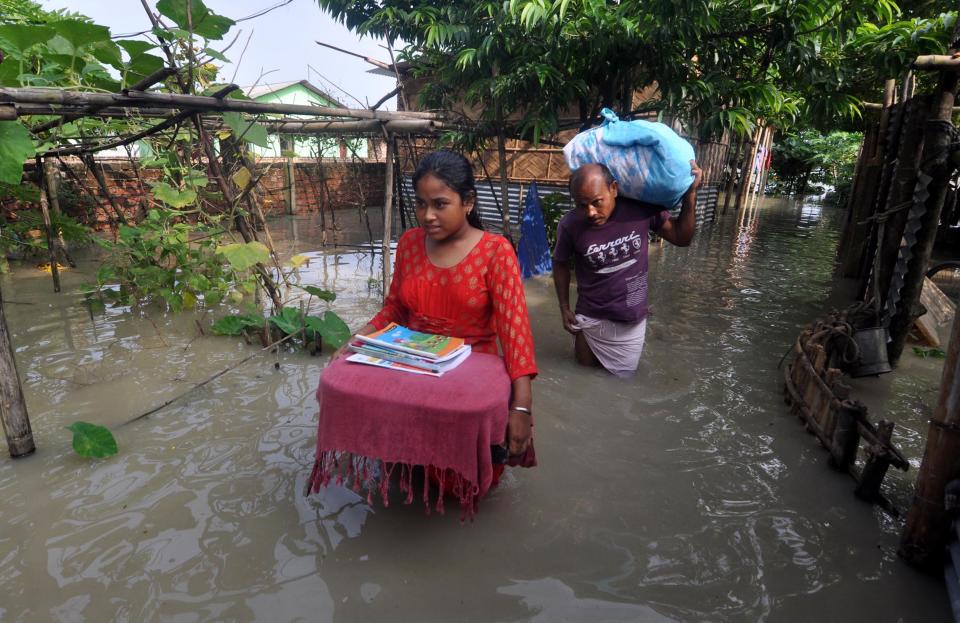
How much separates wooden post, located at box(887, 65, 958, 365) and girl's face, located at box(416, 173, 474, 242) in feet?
10.7

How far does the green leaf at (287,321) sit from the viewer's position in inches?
176

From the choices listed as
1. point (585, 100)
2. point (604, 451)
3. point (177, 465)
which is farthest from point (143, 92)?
point (585, 100)

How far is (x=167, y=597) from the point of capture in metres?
2.00

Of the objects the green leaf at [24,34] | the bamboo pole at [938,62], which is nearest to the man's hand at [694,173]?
the bamboo pole at [938,62]

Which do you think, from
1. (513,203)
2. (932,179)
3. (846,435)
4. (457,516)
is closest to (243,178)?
(457,516)

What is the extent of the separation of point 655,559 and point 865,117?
884cm

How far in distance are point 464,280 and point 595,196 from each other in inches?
61.8

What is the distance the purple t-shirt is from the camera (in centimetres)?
362

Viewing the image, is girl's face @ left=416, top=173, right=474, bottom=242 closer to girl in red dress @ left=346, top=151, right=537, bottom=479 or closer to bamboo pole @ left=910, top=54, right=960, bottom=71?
girl in red dress @ left=346, top=151, right=537, bottom=479

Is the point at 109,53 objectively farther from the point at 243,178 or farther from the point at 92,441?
the point at 92,441

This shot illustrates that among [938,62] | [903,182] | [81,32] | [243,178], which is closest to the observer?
[81,32]

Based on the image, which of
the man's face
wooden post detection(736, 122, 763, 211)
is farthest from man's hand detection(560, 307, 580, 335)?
wooden post detection(736, 122, 763, 211)

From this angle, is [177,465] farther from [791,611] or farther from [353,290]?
→ [353,290]

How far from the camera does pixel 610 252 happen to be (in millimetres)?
3646
